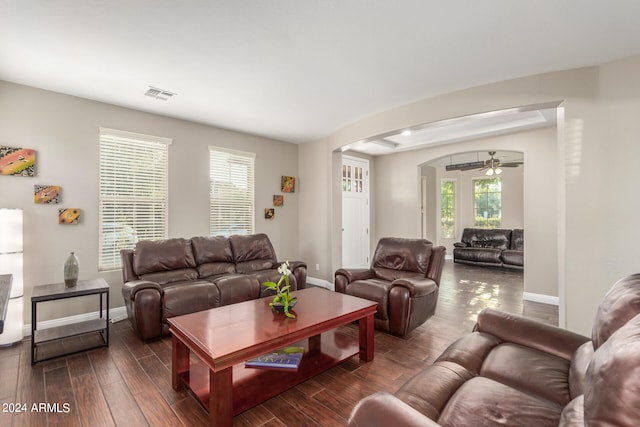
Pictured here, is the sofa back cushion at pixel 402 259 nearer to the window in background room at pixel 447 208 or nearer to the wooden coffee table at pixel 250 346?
the wooden coffee table at pixel 250 346

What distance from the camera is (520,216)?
7996mm

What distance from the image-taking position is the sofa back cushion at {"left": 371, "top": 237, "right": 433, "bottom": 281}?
357 centimetres

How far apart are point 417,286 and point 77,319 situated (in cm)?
410

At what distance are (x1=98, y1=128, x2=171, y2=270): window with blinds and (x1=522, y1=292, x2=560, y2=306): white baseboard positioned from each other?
5.79 metres

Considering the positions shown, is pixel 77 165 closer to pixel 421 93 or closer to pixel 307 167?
pixel 307 167

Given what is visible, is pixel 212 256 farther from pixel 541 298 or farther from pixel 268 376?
pixel 541 298

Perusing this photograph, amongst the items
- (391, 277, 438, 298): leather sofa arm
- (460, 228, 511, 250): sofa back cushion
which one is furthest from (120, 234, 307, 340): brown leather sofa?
(460, 228, 511, 250): sofa back cushion

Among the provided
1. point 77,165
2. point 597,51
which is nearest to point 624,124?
point 597,51

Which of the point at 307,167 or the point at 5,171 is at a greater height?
the point at 307,167

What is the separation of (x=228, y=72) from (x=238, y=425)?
3.06m

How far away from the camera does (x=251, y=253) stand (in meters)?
4.41

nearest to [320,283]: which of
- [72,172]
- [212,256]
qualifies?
[212,256]

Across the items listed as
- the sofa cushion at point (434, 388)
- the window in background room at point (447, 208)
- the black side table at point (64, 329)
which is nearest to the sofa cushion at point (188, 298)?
the black side table at point (64, 329)

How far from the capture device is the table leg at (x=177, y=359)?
2.15 metres
